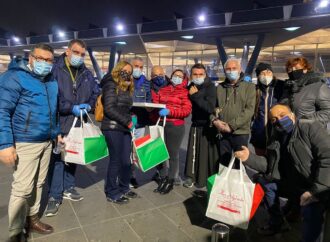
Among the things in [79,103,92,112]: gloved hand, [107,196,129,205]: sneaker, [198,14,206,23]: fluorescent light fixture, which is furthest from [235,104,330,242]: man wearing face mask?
[198,14,206,23]: fluorescent light fixture

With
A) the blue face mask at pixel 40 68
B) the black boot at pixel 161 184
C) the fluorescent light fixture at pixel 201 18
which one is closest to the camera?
the blue face mask at pixel 40 68

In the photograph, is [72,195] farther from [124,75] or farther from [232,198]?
[232,198]

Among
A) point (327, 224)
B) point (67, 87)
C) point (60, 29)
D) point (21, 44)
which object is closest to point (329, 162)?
point (327, 224)

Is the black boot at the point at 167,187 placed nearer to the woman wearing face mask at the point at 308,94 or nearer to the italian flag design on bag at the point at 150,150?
the italian flag design on bag at the point at 150,150

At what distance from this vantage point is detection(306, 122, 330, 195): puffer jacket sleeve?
7.02 feet

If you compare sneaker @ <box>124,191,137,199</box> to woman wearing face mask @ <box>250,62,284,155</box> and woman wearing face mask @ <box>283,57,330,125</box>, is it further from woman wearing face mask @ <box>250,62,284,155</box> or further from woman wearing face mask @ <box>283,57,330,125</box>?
woman wearing face mask @ <box>283,57,330,125</box>

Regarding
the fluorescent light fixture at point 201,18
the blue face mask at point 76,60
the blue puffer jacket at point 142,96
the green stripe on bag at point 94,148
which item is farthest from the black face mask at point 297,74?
the fluorescent light fixture at point 201,18

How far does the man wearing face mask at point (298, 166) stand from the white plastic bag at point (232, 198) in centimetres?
29

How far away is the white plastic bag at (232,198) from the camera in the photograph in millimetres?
2373

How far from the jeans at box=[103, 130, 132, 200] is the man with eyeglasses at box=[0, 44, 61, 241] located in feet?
2.61

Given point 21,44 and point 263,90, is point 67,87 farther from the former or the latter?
point 21,44

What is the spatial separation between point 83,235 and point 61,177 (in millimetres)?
802

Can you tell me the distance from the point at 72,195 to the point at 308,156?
2760 mm

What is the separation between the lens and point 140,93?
12.8 ft
